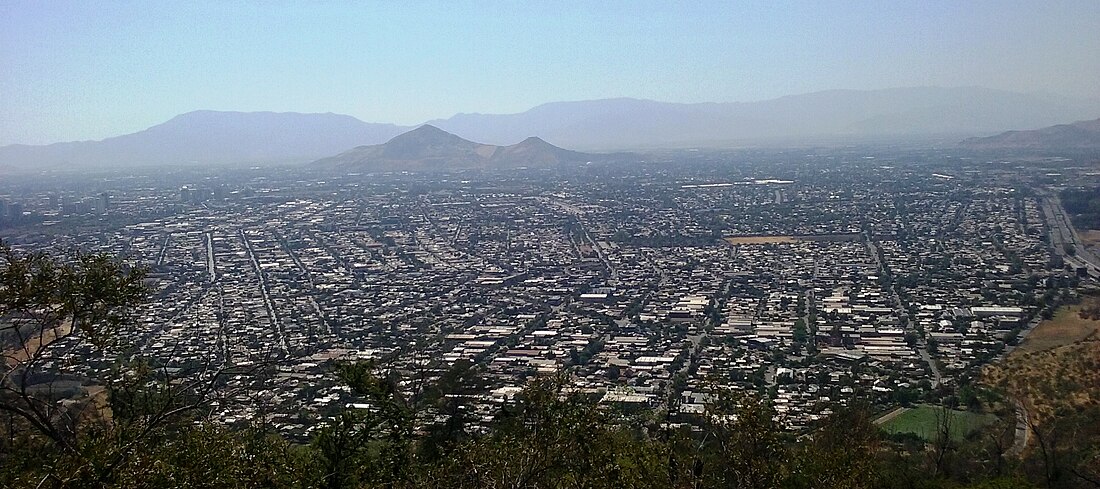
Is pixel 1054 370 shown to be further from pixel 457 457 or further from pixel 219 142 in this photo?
pixel 219 142

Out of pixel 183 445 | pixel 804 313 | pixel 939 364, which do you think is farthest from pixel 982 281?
pixel 183 445

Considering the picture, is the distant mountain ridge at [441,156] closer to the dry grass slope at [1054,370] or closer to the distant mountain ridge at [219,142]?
the distant mountain ridge at [219,142]

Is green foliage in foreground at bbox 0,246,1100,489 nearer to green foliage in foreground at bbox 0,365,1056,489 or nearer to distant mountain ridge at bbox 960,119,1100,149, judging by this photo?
green foliage in foreground at bbox 0,365,1056,489

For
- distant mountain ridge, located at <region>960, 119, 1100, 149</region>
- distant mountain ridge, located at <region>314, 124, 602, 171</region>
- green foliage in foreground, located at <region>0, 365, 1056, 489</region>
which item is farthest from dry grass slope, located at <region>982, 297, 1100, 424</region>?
distant mountain ridge, located at <region>960, 119, 1100, 149</region>

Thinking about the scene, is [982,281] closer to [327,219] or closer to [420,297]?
[420,297]

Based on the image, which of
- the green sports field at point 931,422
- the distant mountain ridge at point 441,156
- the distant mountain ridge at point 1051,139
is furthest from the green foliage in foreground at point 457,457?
the distant mountain ridge at point 1051,139

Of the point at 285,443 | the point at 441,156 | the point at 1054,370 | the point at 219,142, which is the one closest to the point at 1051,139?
the point at 441,156
